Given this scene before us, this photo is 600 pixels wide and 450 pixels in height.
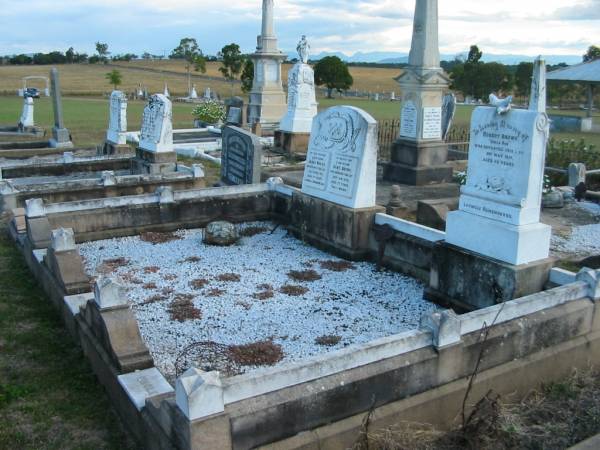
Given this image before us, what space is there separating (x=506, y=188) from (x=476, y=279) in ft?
3.47

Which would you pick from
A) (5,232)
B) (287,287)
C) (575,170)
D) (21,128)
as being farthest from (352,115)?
(21,128)

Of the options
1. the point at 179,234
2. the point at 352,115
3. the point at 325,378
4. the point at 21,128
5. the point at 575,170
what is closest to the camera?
the point at 325,378

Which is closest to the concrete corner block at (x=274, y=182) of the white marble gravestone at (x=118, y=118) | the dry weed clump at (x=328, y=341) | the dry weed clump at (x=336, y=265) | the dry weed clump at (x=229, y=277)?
the dry weed clump at (x=336, y=265)

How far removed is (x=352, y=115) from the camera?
850 cm

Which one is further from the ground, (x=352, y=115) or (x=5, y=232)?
(x=352, y=115)

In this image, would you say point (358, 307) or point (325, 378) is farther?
point (358, 307)

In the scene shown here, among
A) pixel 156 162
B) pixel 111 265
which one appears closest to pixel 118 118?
pixel 156 162

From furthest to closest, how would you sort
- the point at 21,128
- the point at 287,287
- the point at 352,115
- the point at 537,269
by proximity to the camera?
1. the point at 21,128
2. the point at 352,115
3. the point at 287,287
4. the point at 537,269

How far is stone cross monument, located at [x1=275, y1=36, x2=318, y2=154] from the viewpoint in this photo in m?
19.6

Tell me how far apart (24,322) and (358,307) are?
385cm

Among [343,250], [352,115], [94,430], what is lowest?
[94,430]

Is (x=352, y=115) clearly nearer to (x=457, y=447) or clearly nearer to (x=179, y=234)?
(x=179, y=234)

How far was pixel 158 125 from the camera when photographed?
13609 millimetres

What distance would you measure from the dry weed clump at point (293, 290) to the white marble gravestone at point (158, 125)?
7.28 m
